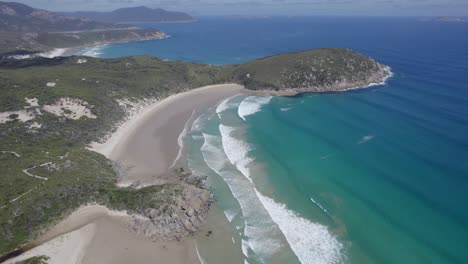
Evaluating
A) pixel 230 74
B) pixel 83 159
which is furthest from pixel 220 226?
pixel 230 74

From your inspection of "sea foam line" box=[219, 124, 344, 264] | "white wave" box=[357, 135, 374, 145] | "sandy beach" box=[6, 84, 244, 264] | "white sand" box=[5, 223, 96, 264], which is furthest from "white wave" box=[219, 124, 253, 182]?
"white sand" box=[5, 223, 96, 264]

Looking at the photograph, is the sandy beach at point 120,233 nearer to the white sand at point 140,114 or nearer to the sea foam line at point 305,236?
the white sand at point 140,114

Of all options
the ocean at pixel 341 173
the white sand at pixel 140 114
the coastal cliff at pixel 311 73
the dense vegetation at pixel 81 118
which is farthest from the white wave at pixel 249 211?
the coastal cliff at pixel 311 73

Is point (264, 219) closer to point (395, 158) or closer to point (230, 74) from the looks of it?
point (395, 158)

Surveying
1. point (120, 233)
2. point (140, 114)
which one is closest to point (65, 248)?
point (120, 233)

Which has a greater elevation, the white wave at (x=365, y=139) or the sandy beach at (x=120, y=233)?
the white wave at (x=365, y=139)

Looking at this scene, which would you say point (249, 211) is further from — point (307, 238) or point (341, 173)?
point (341, 173)
